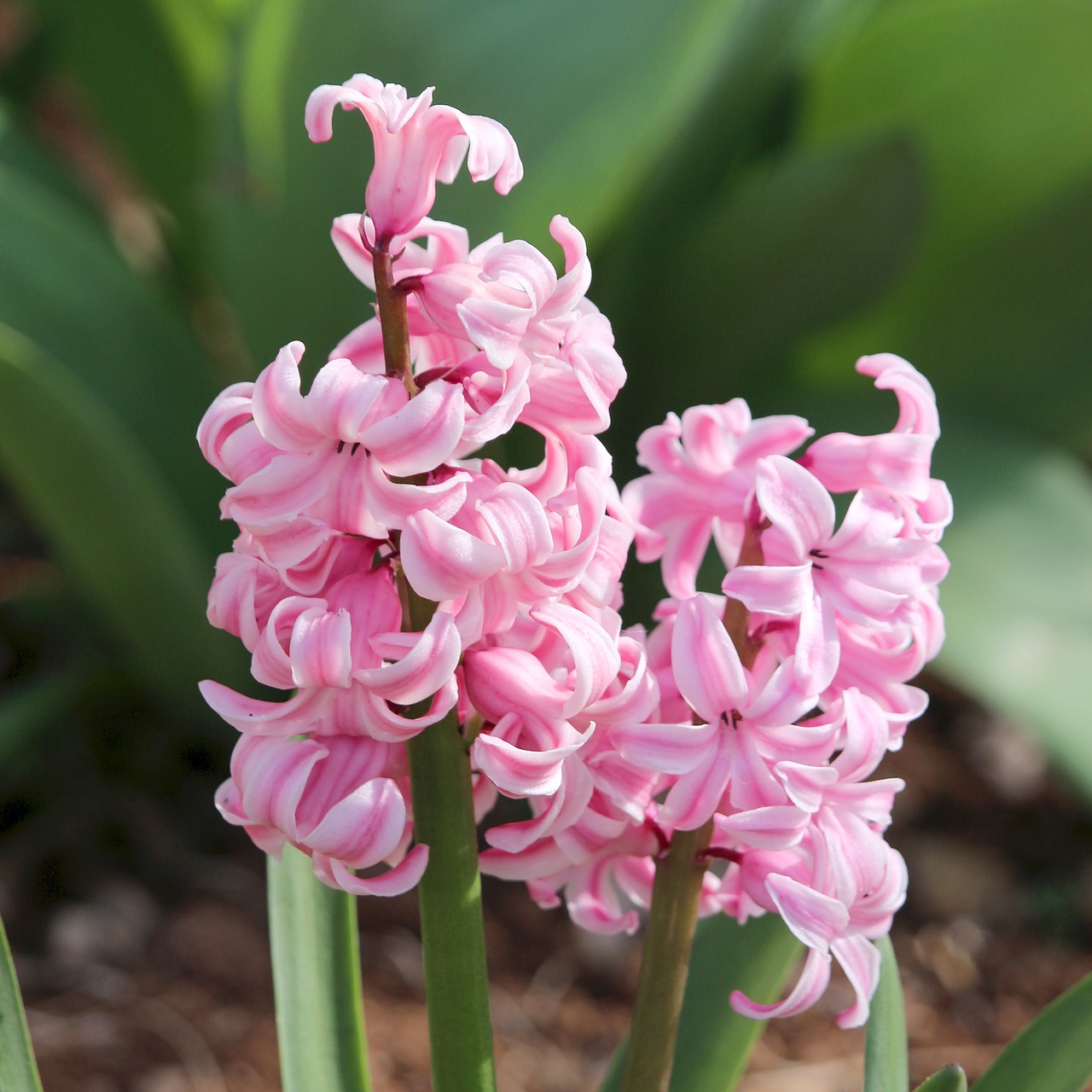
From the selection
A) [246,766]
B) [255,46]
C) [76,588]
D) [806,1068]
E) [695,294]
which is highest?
[255,46]

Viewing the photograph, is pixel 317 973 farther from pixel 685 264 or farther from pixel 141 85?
pixel 141 85

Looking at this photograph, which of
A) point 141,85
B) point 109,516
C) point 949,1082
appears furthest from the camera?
point 141,85

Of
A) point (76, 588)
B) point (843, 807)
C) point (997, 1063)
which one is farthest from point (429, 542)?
point (76, 588)

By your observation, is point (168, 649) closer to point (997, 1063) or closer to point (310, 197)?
point (310, 197)

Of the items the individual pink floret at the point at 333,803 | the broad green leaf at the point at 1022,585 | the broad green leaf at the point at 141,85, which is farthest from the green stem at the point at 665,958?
the broad green leaf at the point at 141,85

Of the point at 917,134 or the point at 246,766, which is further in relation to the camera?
the point at 917,134

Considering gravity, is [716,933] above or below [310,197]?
below

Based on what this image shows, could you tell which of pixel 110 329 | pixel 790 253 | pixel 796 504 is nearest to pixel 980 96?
pixel 790 253

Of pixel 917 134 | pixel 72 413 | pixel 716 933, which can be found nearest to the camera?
pixel 716 933
